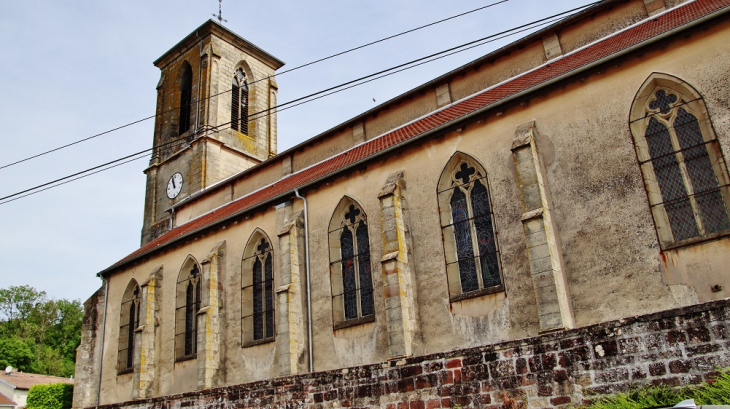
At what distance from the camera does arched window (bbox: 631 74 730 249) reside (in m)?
10.4

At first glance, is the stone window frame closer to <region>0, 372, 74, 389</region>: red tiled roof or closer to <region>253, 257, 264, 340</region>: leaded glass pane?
A: <region>253, 257, 264, 340</region>: leaded glass pane

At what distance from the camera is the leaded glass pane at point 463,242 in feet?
42.6

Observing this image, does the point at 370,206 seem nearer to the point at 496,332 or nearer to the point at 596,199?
the point at 496,332

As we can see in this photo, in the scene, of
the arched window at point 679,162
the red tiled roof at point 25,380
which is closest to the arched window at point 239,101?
the arched window at point 679,162

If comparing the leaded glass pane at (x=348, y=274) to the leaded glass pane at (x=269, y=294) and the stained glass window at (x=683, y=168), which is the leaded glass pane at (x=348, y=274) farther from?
the stained glass window at (x=683, y=168)

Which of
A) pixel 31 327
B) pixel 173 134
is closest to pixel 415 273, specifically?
pixel 173 134

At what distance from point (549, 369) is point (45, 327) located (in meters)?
57.8

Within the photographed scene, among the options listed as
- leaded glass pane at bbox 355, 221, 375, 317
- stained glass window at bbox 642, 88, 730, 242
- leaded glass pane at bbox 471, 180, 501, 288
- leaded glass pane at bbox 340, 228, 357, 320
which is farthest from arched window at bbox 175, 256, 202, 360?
stained glass window at bbox 642, 88, 730, 242

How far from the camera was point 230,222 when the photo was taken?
1839 centimetres

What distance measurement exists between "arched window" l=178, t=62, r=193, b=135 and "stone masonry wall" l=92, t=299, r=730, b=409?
21.7m

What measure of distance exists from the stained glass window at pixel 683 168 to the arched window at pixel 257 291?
10395mm

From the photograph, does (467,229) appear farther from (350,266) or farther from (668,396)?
(668,396)

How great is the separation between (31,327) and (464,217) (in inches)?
2081

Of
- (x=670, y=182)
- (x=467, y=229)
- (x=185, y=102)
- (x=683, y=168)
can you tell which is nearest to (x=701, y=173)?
(x=683, y=168)
